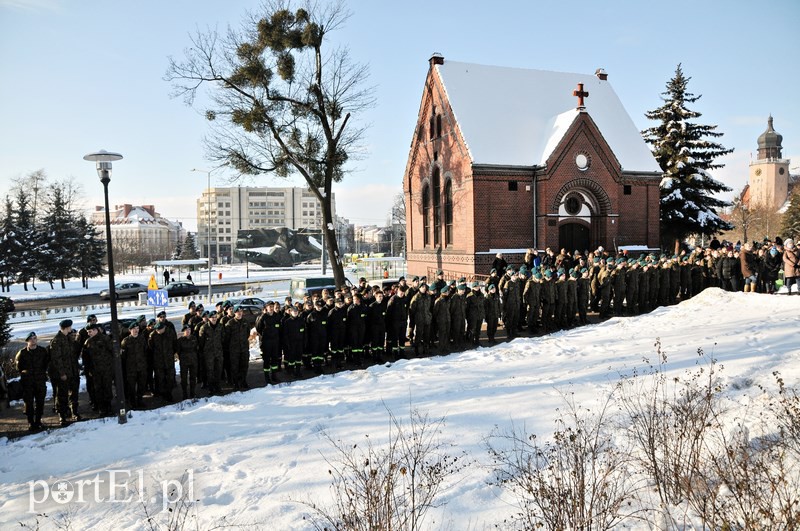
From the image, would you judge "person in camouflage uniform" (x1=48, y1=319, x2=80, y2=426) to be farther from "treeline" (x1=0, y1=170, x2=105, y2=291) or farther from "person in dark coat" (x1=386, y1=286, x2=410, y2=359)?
"treeline" (x1=0, y1=170, x2=105, y2=291)

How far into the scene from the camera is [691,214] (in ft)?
103

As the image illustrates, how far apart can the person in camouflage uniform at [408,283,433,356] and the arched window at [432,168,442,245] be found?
1522 cm

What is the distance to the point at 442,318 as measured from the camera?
1323 cm

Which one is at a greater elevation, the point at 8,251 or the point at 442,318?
the point at 8,251

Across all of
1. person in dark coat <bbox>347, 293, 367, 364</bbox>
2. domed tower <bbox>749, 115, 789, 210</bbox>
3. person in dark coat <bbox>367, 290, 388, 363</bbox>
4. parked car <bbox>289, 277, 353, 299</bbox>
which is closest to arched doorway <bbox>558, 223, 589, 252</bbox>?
parked car <bbox>289, 277, 353, 299</bbox>

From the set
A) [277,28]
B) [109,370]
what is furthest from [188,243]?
[109,370]

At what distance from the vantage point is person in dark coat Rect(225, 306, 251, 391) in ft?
36.6

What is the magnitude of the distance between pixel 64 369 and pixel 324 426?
17.1 feet

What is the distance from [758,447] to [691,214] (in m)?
29.4

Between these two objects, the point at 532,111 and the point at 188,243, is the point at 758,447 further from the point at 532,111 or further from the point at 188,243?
the point at 188,243

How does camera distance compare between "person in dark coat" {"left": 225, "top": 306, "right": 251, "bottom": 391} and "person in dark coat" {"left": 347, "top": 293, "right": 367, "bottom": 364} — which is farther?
"person in dark coat" {"left": 347, "top": 293, "right": 367, "bottom": 364}

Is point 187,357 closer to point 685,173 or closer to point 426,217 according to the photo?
point 426,217

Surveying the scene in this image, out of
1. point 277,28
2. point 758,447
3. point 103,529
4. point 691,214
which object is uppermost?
point 277,28

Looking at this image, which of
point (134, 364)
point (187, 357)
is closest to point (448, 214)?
point (187, 357)
